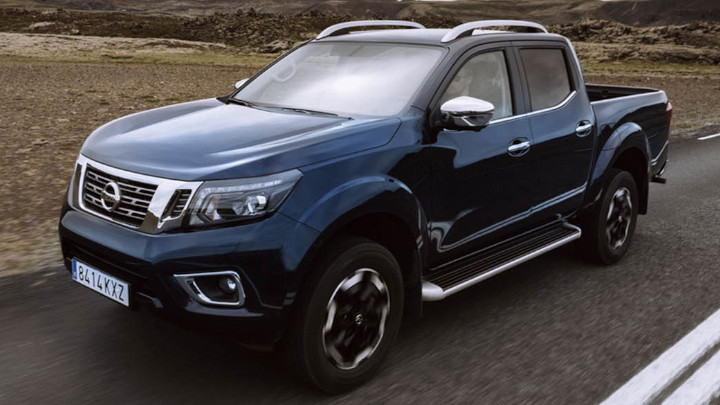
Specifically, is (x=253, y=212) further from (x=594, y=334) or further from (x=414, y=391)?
(x=594, y=334)

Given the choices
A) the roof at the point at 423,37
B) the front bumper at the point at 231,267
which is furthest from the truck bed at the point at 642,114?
the front bumper at the point at 231,267

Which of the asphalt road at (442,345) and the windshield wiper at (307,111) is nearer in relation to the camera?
the asphalt road at (442,345)

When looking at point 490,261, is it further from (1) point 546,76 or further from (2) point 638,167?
(2) point 638,167

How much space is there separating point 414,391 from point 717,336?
6.25 ft

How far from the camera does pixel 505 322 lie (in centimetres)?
448

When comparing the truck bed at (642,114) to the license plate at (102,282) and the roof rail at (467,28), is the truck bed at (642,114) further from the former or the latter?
the license plate at (102,282)

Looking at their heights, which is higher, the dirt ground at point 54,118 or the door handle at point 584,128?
the door handle at point 584,128

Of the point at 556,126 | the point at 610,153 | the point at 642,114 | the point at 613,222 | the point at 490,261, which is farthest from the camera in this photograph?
the point at 642,114

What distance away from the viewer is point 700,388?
3.61 meters

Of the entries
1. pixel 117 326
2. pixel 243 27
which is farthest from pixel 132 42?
pixel 117 326

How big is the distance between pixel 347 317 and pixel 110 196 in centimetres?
123

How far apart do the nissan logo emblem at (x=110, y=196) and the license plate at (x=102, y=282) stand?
0.31m

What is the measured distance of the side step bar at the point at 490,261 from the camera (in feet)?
13.1

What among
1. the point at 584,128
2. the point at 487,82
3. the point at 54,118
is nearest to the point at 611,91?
the point at 584,128
